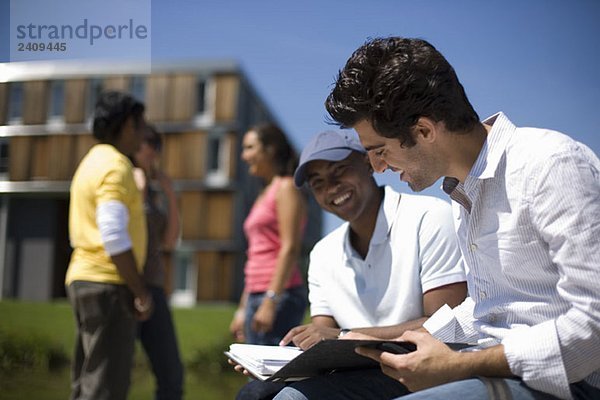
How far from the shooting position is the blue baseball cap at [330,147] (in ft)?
6.44

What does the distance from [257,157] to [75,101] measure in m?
16.3

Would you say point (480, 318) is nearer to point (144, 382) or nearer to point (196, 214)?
point (144, 382)

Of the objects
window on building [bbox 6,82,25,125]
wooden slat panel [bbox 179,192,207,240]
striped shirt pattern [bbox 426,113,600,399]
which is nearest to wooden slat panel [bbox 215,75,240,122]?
wooden slat panel [bbox 179,192,207,240]

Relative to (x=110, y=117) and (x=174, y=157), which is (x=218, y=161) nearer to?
(x=174, y=157)

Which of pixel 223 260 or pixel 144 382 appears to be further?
pixel 223 260

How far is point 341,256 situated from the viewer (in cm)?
191

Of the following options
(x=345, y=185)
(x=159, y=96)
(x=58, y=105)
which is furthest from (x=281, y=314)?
(x=159, y=96)

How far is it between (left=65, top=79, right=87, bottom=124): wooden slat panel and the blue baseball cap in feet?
56.5

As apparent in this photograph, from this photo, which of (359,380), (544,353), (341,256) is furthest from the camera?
(341,256)

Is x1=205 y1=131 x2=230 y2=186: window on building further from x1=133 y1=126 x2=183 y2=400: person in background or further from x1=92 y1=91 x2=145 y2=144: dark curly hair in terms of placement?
x1=92 y1=91 x2=145 y2=144: dark curly hair

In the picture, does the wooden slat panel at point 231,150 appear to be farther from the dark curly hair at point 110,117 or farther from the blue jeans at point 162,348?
the dark curly hair at point 110,117

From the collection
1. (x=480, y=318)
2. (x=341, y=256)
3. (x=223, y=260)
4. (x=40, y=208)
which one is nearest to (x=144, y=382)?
(x=341, y=256)

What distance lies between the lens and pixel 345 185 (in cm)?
196

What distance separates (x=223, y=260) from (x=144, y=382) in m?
12.7
